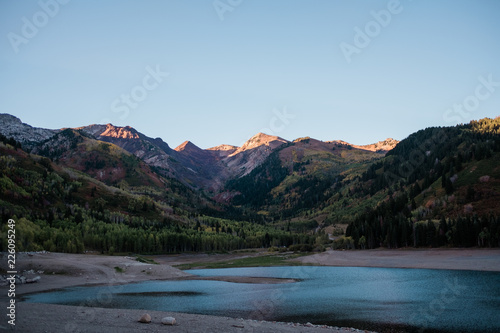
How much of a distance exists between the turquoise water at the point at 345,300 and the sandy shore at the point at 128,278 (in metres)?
5.77

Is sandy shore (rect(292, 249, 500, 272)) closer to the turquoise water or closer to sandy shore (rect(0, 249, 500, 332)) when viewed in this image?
sandy shore (rect(0, 249, 500, 332))

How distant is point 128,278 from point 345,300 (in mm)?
49774

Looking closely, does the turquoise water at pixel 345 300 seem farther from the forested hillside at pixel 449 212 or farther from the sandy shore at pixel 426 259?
the forested hillside at pixel 449 212

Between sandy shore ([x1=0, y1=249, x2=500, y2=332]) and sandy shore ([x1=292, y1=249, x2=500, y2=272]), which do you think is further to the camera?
sandy shore ([x1=292, y1=249, x2=500, y2=272])

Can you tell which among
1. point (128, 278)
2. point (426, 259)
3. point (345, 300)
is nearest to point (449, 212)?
point (426, 259)

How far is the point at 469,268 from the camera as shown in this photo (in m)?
79.4

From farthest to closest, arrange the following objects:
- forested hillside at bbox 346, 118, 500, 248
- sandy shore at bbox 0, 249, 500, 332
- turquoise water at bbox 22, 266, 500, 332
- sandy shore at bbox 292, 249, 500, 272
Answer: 1. forested hillside at bbox 346, 118, 500, 248
2. sandy shore at bbox 292, 249, 500, 272
3. turquoise water at bbox 22, 266, 500, 332
4. sandy shore at bbox 0, 249, 500, 332

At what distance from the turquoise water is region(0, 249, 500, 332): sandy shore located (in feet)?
18.9

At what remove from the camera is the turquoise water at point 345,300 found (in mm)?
36562

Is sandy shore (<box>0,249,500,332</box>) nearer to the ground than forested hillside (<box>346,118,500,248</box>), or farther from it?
nearer to the ground

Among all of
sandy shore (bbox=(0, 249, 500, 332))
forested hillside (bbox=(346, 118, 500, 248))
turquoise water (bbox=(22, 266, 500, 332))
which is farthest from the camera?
forested hillside (bbox=(346, 118, 500, 248))

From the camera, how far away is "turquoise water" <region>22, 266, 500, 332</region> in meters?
36.6

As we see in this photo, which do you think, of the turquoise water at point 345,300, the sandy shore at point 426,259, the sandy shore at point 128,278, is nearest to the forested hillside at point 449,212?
the sandy shore at point 426,259

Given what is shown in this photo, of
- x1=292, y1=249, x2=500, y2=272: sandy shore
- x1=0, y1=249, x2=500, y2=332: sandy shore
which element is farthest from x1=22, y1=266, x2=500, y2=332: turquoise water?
x1=292, y1=249, x2=500, y2=272: sandy shore
